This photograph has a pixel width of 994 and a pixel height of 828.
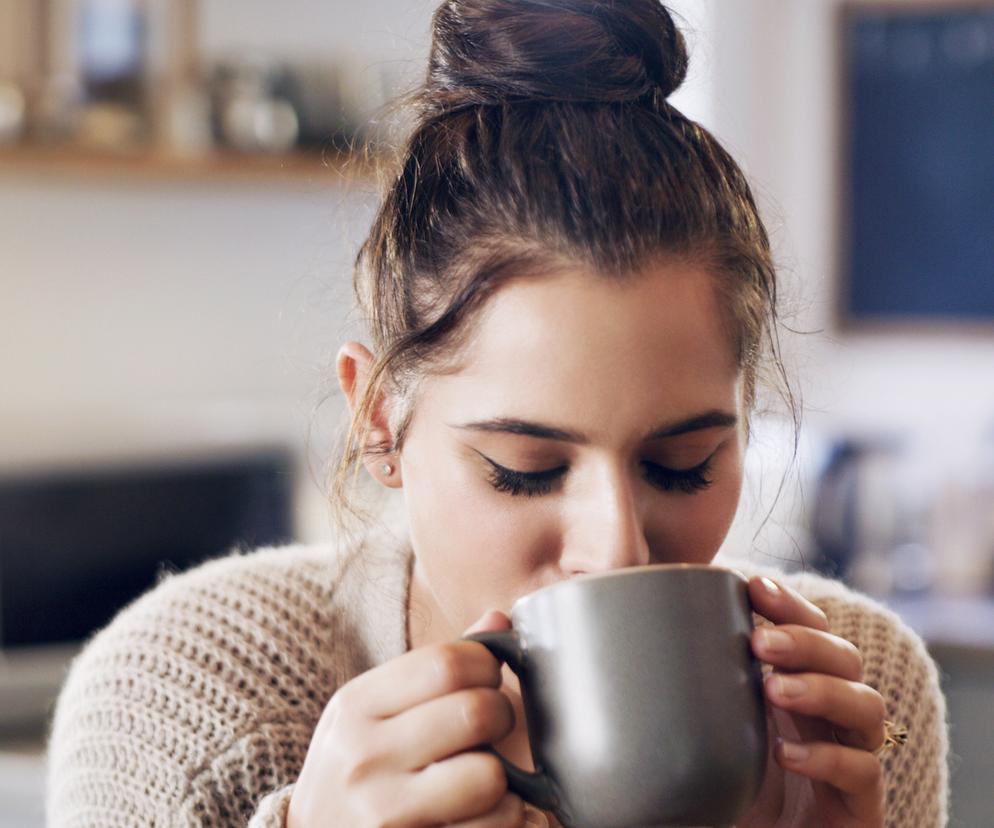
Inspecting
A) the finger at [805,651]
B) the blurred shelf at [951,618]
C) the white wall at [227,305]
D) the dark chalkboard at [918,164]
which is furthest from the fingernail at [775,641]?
the dark chalkboard at [918,164]

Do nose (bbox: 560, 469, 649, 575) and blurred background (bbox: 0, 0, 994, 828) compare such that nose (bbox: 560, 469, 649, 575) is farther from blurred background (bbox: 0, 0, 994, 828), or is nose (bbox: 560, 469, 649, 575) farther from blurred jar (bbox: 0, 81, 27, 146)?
blurred jar (bbox: 0, 81, 27, 146)

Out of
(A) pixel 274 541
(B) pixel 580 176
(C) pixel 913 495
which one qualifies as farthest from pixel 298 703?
(C) pixel 913 495

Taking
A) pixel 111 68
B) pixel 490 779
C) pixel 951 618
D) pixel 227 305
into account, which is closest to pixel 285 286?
pixel 227 305

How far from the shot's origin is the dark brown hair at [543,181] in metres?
0.83

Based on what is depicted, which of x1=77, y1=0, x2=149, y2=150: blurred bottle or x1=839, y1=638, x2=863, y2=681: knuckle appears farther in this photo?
x1=77, y1=0, x2=149, y2=150: blurred bottle

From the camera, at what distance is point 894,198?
3176 millimetres

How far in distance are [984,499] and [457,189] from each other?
2347 millimetres

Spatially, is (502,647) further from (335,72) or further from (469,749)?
(335,72)

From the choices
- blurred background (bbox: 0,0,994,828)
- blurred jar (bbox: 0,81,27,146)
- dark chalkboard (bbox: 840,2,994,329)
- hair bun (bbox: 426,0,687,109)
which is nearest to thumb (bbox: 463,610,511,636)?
hair bun (bbox: 426,0,687,109)

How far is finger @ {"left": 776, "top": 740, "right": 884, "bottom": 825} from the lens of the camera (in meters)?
0.75

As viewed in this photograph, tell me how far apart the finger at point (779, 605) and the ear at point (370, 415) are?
309mm

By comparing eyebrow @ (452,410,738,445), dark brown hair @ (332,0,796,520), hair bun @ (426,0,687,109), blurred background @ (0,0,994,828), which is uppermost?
hair bun @ (426,0,687,109)

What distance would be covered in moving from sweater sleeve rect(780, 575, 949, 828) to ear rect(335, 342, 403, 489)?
404 mm

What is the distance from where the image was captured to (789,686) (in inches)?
28.0
